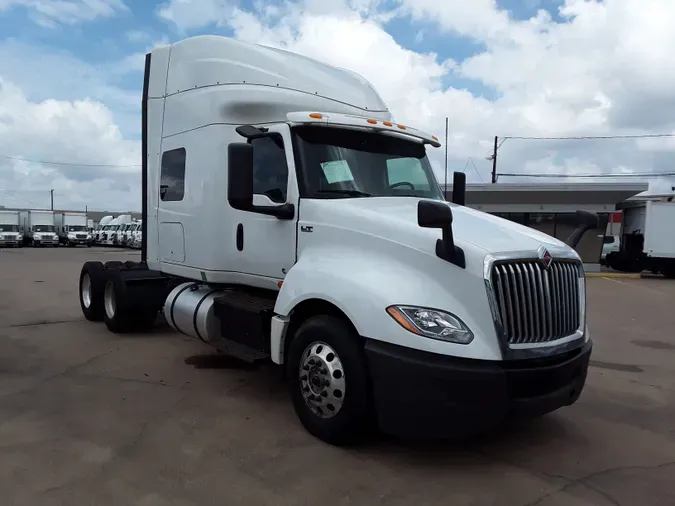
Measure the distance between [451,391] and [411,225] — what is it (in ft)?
4.17

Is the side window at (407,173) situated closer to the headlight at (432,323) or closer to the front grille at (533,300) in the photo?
the front grille at (533,300)

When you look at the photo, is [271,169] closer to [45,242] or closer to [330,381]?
[330,381]

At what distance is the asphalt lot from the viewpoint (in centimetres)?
372

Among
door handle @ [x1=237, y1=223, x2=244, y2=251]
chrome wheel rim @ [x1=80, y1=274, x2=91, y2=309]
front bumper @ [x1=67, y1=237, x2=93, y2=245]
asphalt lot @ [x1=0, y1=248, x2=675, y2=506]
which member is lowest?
front bumper @ [x1=67, y1=237, x2=93, y2=245]

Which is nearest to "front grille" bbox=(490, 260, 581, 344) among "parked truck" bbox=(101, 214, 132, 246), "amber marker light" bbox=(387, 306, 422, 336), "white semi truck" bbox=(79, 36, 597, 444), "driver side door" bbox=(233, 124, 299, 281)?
"white semi truck" bbox=(79, 36, 597, 444)

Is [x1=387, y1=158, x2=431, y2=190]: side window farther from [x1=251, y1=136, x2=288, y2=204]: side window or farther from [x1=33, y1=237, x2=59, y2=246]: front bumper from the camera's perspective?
[x1=33, y1=237, x2=59, y2=246]: front bumper

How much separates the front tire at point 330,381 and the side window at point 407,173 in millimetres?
1740

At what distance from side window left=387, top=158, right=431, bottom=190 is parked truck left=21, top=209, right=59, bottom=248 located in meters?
47.0

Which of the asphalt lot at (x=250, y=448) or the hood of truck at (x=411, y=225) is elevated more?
the hood of truck at (x=411, y=225)

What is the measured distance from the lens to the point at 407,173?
5621mm

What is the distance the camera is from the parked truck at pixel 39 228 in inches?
1810

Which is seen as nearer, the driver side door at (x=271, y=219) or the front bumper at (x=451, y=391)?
the front bumper at (x=451, y=391)

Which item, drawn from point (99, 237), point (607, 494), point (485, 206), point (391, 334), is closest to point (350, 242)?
point (391, 334)

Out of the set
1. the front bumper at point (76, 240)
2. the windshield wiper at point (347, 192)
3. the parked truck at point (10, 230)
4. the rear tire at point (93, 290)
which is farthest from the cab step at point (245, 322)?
the front bumper at point (76, 240)
